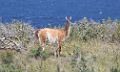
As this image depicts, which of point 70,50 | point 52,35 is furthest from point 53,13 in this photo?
point 70,50

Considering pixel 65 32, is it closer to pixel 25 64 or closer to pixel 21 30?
pixel 21 30

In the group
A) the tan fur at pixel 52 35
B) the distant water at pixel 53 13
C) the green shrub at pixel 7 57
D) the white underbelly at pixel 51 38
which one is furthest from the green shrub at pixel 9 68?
the distant water at pixel 53 13

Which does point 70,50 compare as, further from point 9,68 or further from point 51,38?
point 9,68

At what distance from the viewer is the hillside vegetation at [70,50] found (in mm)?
13008

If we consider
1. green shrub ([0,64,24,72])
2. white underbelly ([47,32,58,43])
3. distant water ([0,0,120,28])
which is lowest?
green shrub ([0,64,24,72])

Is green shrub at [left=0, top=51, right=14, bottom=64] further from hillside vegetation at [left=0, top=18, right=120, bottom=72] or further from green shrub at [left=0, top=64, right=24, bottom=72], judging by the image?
green shrub at [left=0, top=64, right=24, bottom=72]

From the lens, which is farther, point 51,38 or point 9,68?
point 51,38

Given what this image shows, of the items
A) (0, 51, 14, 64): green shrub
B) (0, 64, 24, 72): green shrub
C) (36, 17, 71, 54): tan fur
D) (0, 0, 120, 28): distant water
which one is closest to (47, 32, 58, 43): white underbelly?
(36, 17, 71, 54): tan fur

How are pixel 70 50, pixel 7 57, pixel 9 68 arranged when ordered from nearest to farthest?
pixel 9 68 < pixel 7 57 < pixel 70 50

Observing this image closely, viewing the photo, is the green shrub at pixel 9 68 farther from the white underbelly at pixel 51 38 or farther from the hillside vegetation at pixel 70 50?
the white underbelly at pixel 51 38

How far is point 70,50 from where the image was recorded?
14883 millimetres

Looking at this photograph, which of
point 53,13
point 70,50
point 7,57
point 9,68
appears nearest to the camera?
point 9,68

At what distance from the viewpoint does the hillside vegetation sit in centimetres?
1301

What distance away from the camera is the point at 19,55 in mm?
14273
